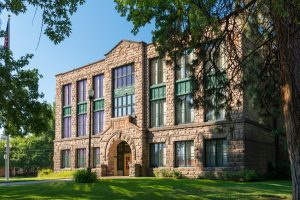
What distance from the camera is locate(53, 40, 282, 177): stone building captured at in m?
29.2

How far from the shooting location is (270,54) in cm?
1552

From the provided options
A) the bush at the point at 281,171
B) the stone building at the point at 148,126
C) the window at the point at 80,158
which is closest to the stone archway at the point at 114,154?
the stone building at the point at 148,126

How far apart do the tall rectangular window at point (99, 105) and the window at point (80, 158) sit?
276cm

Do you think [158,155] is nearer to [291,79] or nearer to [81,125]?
[81,125]

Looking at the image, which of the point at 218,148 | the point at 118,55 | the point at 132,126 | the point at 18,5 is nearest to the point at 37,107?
the point at 18,5

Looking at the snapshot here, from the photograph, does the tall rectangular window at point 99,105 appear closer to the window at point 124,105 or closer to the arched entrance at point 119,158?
the window at point 124,105

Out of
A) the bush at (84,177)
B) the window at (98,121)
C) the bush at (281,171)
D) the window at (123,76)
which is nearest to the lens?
the bush at (84,177)

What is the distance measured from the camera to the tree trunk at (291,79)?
11.1 meters

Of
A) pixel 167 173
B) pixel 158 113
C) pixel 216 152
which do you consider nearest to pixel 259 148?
pixel 216 152

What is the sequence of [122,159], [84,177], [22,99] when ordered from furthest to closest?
[122,159], [84,177], [22,99]

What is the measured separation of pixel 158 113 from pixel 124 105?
12.9 ft

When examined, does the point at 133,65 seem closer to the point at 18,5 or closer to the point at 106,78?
the point at 106,78

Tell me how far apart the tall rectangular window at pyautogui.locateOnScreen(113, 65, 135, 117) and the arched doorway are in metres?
2.76

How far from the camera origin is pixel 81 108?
41719 mm
